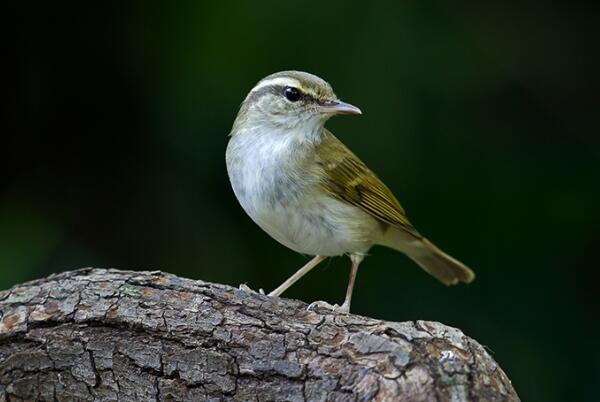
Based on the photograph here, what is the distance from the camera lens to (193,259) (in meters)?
6.88

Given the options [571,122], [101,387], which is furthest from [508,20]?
[101,387]

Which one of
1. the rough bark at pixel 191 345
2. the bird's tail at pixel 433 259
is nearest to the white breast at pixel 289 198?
the bird's tail at pixel 433 259

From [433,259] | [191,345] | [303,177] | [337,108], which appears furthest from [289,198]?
[433,259]

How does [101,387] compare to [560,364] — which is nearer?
[101,387]

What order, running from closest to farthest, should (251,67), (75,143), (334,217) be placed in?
1. (334,217)
2. (251,67)
3. (75,143)

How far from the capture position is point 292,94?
5645 mm

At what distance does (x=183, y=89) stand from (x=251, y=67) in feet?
1.60

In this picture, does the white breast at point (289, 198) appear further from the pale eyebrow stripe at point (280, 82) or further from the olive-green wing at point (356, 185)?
the pale eyebrow stripe at point (280, 82)

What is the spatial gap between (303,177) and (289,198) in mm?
166

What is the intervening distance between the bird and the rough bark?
81 cm

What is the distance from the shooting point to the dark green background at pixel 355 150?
6.61 metres

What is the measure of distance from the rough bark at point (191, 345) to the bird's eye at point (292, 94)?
1.40 m

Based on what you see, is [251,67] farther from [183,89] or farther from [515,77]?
[515,77]

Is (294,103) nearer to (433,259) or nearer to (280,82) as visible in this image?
(280,82)
